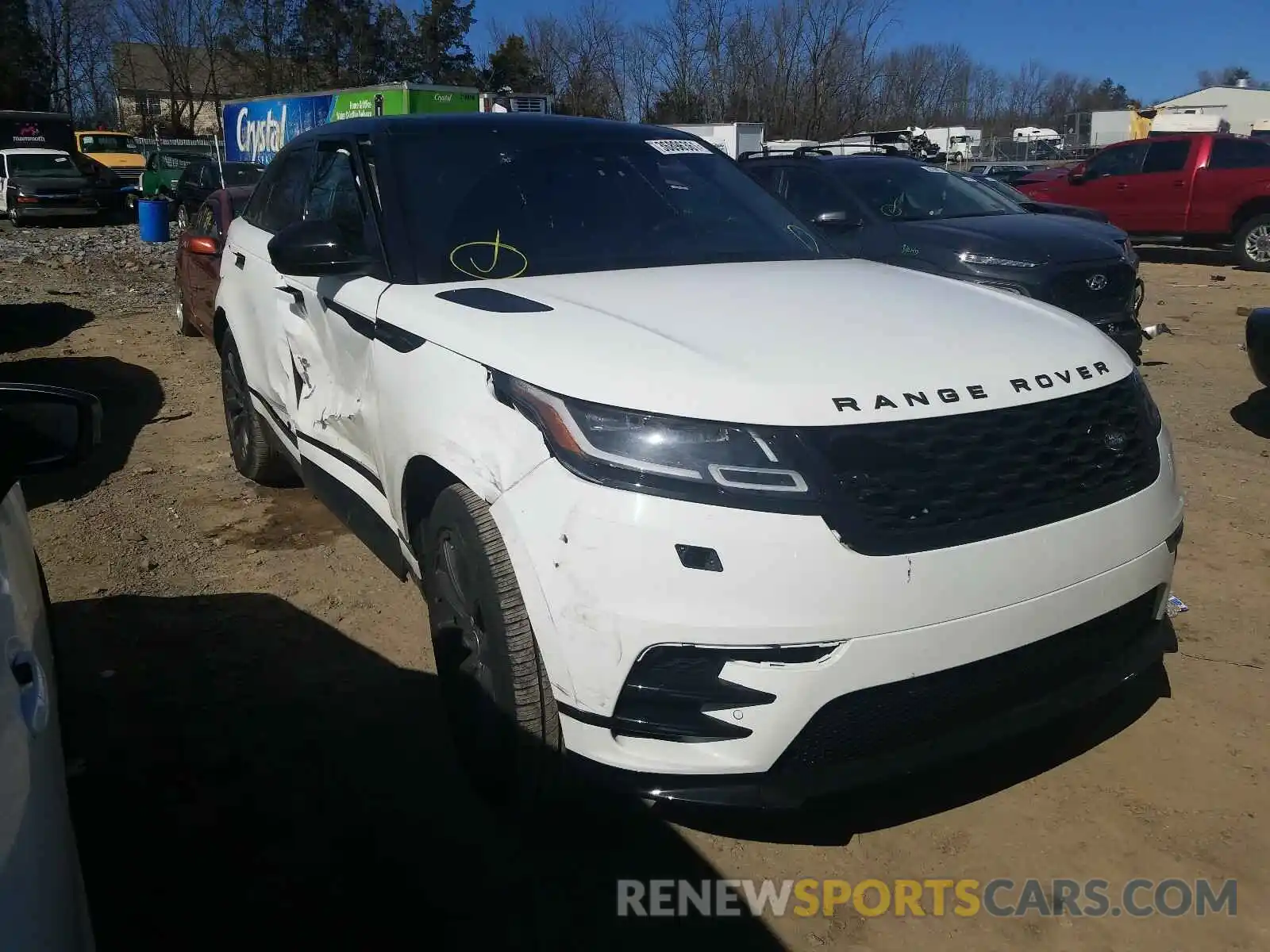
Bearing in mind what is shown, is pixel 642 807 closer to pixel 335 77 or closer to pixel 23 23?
pixel 335 77

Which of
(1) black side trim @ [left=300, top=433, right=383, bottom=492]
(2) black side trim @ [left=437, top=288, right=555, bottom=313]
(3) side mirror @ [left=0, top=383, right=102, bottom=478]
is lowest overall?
(1) black side trim @ [left=300, top=433, right=383, bottom=492]

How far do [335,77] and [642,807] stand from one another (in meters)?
51.2

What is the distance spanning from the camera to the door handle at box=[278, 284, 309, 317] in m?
3.71

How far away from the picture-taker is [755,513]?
2068 mm

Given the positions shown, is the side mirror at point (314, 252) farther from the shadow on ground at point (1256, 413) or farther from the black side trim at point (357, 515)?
the shadow on ground at point (1256, 413)

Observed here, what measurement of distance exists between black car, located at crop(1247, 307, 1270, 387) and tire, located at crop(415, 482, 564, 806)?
5.33 metres

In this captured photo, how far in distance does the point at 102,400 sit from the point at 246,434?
3102mm

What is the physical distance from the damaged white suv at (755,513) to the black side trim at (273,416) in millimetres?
1145

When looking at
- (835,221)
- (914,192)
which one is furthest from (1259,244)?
(835,221)

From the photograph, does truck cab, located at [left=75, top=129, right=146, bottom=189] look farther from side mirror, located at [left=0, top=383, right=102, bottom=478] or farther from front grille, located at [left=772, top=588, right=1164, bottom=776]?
front grille, located at [left=772, top=588, right=1164, bottom=776]

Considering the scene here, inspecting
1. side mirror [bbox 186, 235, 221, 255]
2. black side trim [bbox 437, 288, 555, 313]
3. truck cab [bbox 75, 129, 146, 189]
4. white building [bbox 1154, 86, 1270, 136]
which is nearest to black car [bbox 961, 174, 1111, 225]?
side mirror [bbox 186, 235, 221, 255]

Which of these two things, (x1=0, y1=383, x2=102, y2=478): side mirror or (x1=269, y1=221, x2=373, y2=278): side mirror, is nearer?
(x1=0, y1=383, x2=102, y2=478): side mirror

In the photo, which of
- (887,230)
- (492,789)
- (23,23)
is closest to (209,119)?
(23,23)

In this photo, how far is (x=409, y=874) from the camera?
2.55m
